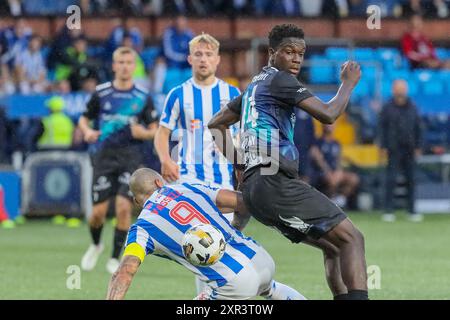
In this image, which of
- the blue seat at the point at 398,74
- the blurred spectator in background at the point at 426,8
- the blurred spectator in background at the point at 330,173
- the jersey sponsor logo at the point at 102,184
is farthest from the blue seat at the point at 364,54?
the jersey sponsor logo at the point at 102,184

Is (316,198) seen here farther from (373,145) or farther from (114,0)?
(114,0)

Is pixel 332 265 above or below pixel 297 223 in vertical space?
below

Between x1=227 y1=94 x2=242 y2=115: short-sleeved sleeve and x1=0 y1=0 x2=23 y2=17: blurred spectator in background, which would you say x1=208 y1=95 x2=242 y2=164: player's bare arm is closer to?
x1=227 y1=94 x2=242 y2=115: short-sleeved sleeve

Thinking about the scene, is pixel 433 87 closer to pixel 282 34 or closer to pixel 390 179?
pixel 390 179

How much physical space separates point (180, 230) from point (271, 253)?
7.04 m

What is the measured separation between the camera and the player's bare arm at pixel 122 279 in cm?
746

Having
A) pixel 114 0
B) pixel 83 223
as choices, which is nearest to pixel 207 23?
pixel 114 0

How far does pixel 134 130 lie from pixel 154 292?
2.72 meters

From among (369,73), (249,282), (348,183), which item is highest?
(249,282)

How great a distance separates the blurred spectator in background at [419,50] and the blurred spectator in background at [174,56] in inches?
168

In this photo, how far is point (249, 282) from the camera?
7.86 m

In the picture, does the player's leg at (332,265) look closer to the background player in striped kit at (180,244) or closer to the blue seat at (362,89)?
the background player in striped kit at (180,244)

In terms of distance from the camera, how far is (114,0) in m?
23.7

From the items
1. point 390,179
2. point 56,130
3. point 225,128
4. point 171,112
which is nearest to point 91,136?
point 171,112
